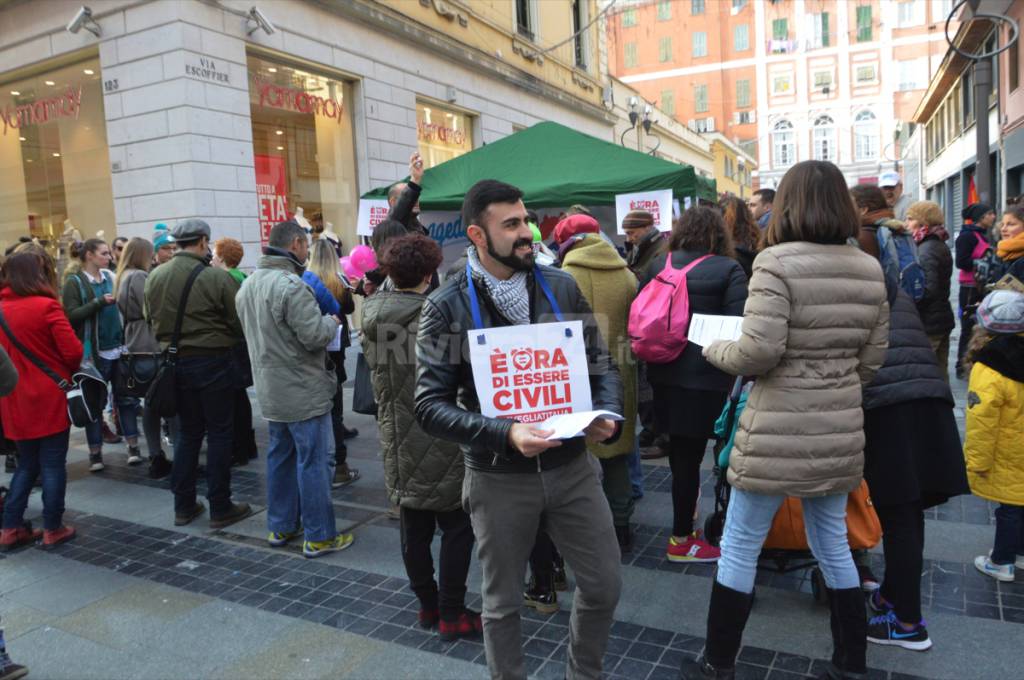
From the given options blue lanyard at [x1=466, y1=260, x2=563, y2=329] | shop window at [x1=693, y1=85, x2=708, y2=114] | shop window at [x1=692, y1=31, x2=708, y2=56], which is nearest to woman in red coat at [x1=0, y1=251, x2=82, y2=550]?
blue lanyard at [x1=466, y1=260, x2=563, y2=329]

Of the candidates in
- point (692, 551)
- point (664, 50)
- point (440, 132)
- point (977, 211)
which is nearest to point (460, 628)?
point (692, 551)

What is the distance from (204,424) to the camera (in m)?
5.17

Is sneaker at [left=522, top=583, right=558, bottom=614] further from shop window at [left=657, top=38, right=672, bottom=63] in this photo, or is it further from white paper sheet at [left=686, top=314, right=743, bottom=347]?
shop window at [left=657, top=38, right=672, bottom=63]

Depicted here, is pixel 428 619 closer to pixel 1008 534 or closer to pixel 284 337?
pixel 284 337

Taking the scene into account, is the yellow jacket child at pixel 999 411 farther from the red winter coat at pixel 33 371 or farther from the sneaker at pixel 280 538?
the red winter coat at pixel 33 371

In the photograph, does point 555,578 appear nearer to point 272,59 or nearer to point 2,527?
point 2,527

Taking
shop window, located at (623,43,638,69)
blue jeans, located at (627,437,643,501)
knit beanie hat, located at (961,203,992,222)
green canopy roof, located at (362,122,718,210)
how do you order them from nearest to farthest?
1. blue jeans, located at (627,437,643,501)
2. green canopy roof, located at (362,122,718,210)
3. knit beanie hat, located at (961,203,992,222)
4. shop window, located at (623,43,638,69)

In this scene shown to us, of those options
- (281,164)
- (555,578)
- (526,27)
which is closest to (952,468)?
(555,578)

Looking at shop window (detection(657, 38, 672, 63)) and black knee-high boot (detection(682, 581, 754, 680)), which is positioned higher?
shop window (detection(657, 38, 672, 63))

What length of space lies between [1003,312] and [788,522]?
1.42 m

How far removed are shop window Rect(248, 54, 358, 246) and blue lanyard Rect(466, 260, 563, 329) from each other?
9.15 meters

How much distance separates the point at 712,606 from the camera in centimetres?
286

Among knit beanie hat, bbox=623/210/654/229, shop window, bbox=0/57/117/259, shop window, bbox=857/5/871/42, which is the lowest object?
knit beanie hat, bbox=623/210/654/229

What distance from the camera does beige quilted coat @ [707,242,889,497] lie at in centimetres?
261
